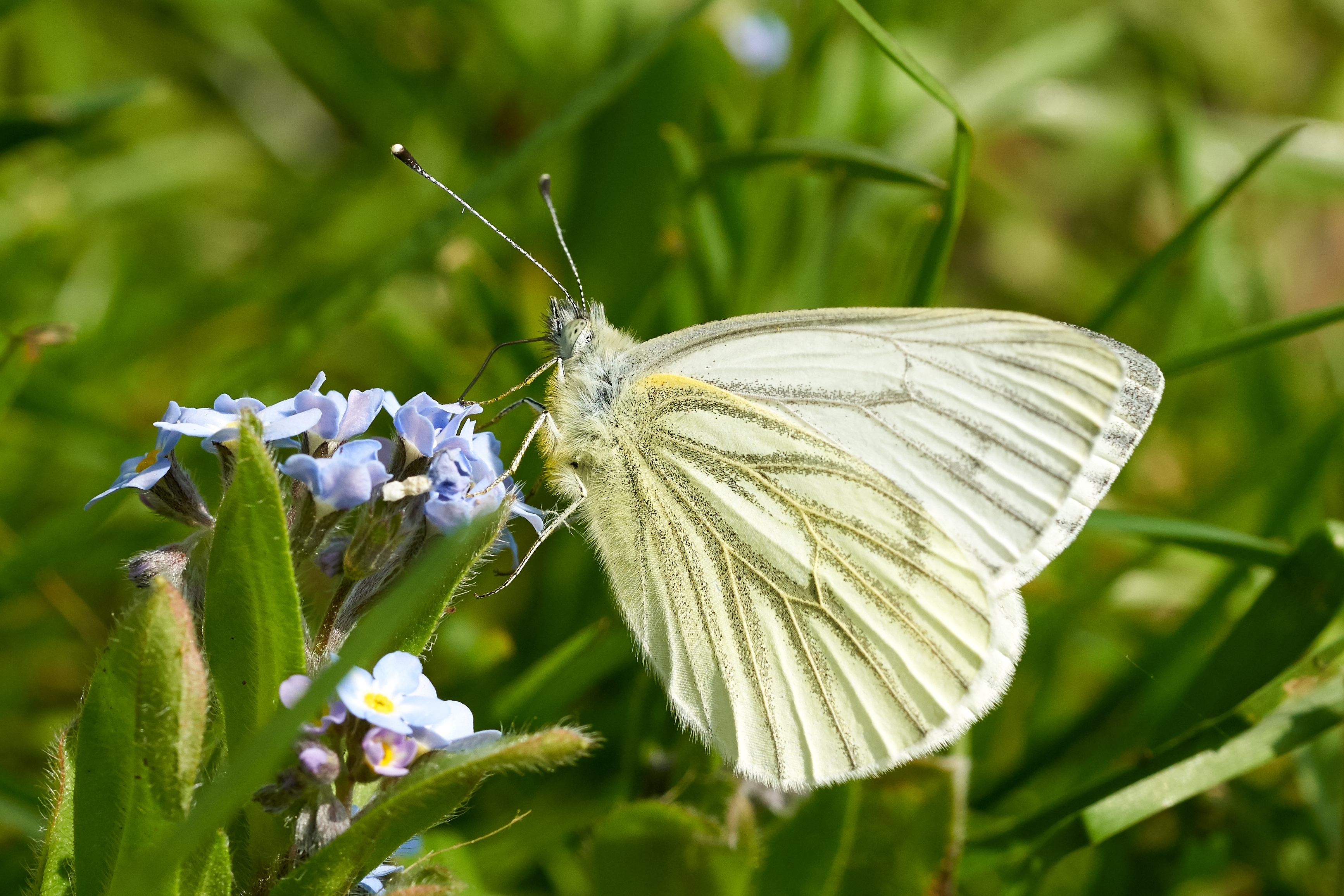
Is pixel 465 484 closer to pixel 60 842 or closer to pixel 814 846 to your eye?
pixel 60 842

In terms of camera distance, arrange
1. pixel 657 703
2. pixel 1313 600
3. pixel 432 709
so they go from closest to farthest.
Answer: pixel 432 709, pixel 1313 600, pixel 657 703

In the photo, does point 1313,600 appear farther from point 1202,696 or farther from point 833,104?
point 833,104

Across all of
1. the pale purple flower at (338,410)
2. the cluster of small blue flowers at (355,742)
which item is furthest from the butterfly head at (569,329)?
the cluster of small blue flowers at (355,742)

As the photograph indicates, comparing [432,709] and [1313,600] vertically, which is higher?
[432,709]

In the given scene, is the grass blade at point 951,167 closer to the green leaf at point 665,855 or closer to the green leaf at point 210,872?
the green leaf at point 665,855

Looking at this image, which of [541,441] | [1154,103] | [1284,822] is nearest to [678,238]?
[541,441]

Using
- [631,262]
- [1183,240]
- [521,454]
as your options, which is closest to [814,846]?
[521,454]

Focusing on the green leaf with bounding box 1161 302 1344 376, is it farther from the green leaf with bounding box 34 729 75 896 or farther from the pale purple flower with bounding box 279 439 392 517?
the green leaf with bounding box 34 729 75 896
